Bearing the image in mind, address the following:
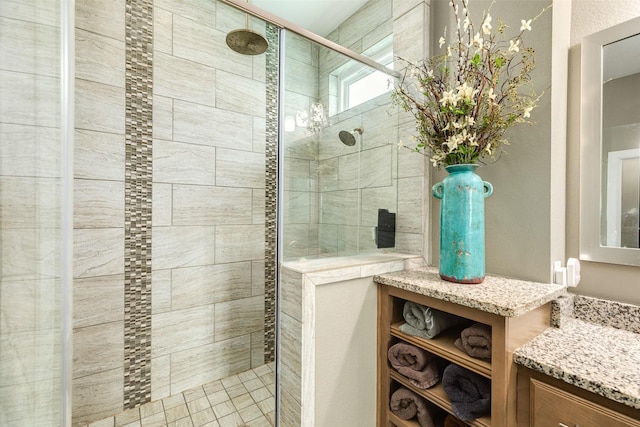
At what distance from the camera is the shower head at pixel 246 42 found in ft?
5.24

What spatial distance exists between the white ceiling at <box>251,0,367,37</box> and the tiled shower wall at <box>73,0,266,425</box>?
366 millimetres

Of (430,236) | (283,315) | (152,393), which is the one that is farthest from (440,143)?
(152,393)

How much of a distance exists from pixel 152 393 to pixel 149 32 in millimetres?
2182

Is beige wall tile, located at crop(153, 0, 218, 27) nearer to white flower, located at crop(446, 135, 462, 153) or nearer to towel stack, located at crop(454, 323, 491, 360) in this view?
white flower, located at crop(446, 135, 462, 153)

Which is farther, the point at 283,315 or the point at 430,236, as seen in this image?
the point at 430,236

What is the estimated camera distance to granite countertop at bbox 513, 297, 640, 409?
2.22ft

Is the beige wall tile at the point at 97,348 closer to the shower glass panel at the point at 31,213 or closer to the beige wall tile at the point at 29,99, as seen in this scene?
the shower glass panel at the point at 31,213

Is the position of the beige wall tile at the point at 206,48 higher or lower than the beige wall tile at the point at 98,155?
higher

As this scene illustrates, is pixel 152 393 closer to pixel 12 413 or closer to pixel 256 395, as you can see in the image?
pixel 256 395

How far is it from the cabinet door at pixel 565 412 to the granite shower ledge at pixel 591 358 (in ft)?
0.17

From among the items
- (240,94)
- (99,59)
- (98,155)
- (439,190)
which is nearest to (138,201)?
(98,155)

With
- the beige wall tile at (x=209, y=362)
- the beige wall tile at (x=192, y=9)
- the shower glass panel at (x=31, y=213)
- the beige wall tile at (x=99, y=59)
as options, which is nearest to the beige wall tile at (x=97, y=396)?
the beige wall tile at (x=209, y=362)

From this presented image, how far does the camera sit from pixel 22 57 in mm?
698

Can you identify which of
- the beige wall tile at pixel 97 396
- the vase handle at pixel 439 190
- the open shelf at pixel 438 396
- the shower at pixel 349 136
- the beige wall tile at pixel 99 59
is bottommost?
the beige wall tile at pixel 97 396
